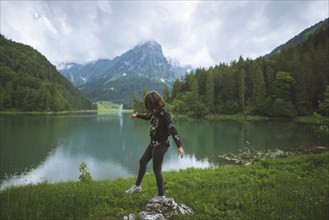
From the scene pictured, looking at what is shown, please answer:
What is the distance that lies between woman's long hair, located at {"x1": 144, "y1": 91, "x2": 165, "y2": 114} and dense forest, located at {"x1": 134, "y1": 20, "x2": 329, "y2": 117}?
6315cm

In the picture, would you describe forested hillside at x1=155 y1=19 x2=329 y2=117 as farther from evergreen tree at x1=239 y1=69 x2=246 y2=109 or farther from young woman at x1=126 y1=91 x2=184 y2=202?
young woman at x1=126 y1=91 x2=184 y2=202

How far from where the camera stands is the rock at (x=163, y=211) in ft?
16.8

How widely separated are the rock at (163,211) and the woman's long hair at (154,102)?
237cm

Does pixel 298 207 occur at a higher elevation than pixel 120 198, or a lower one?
higher

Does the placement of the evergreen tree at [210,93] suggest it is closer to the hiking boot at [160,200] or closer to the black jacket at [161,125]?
the black jacket at [161,125]

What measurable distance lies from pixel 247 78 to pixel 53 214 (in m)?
103

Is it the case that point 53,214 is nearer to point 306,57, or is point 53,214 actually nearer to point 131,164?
point 131,164

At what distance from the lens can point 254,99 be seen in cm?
8712

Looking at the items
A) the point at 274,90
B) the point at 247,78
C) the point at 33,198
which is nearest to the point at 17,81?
the point at 247,78

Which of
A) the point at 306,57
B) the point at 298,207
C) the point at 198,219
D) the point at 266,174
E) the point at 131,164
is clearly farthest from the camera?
the point at 306,57

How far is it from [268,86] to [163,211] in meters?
92.1

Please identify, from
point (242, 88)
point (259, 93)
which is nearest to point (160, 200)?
point (259, 93)

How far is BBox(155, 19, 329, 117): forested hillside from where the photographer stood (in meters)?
72.4

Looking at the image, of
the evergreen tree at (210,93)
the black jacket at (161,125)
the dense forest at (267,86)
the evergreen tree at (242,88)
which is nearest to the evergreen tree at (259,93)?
the dense forest at (267,86)
